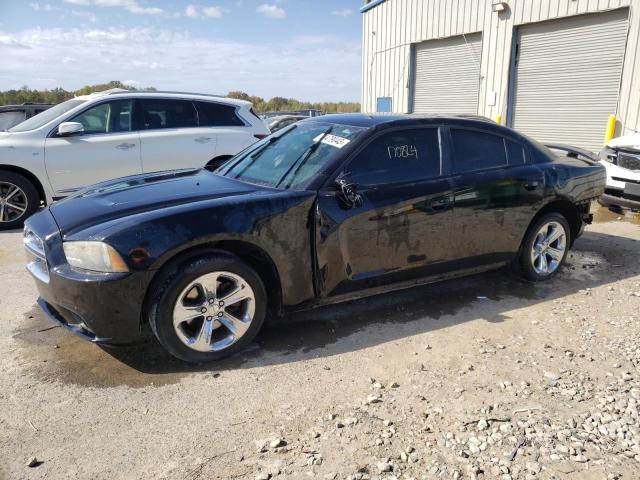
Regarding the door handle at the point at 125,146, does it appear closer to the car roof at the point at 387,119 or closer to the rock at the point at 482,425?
the car roof at the point at 387,119

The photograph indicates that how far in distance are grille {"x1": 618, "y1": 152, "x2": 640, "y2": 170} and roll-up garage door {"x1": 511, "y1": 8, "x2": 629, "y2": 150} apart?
4637 millimetres

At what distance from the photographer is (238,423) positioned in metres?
2.73

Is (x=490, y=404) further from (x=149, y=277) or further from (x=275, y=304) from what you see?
(x=149, y=277)

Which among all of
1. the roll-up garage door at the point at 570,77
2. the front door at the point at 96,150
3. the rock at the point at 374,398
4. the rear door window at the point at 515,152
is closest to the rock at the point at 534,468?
the rock at the point at 374,398

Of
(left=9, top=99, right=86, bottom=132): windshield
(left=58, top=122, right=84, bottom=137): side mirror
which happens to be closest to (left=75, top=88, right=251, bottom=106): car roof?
(left=9, top=99, right=86, bottom=132): windshield

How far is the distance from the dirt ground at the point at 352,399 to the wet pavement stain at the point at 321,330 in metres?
0.02

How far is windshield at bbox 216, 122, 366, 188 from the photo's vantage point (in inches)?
147

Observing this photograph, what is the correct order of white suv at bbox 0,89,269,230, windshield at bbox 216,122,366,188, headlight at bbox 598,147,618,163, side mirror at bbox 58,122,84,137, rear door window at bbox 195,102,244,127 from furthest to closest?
1. rear door window at bbox 195,102,244,127
2. headlight at bbox 598,147,618,163
3. white suv at bbox 0,89,269,230
4. side mirror at bbox 58,122,84,137
5. windshield at bbox 216,122,366,188

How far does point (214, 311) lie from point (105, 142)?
15.8 feet

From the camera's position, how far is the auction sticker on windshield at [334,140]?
3803mm

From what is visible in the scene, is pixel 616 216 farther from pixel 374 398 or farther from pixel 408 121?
pixel 374 398

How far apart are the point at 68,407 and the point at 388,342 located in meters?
2.08

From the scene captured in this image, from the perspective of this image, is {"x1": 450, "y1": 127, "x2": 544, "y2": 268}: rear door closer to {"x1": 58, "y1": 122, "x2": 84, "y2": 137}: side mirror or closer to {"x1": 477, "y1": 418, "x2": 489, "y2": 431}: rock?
{"x1": 477, "y1": 418, "x2": 489, "y2": 431}: rock

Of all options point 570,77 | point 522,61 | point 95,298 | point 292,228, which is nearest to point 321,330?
point 292,228
